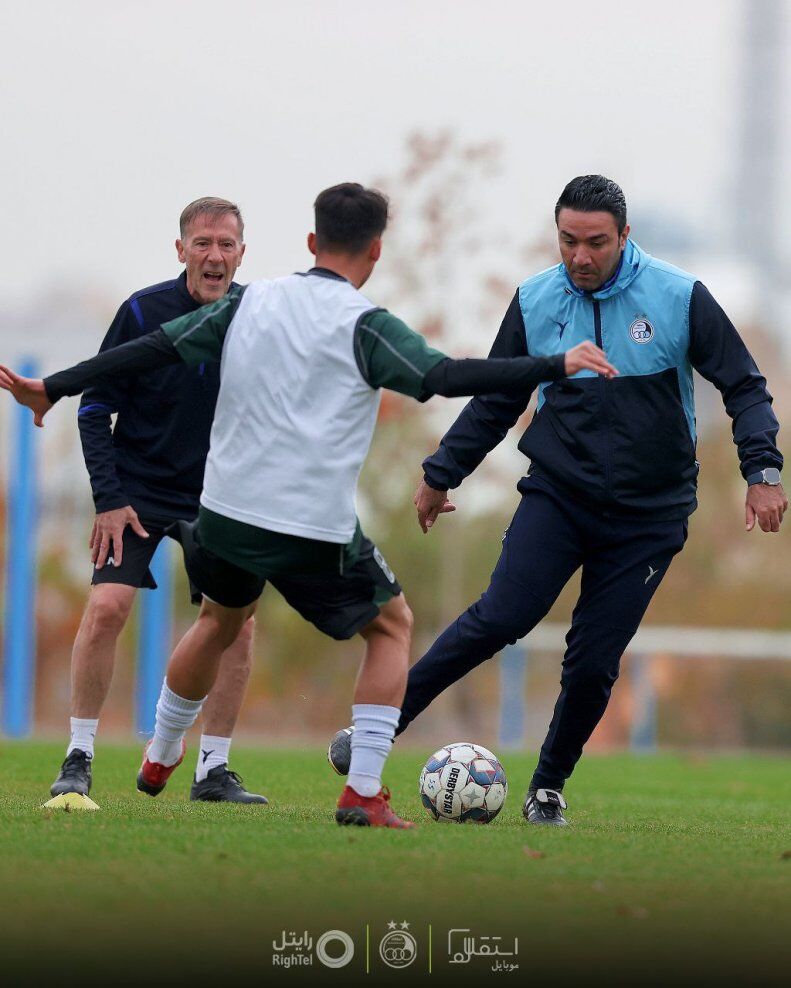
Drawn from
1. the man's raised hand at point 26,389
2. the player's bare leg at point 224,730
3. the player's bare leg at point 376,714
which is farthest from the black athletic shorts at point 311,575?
the player's bare leg at point 224,730

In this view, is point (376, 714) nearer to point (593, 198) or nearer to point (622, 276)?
point (622, 276)

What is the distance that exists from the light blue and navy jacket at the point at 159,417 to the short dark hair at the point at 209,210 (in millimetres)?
267

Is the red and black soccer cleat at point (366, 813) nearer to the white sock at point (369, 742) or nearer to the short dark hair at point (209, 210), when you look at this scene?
the white sock at point (369, 742)

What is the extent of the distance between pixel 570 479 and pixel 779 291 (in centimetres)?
6220

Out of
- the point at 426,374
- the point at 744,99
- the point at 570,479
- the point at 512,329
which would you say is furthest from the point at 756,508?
the point at 744,99

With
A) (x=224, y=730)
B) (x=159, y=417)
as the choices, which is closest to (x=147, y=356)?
(x=159, y=417)

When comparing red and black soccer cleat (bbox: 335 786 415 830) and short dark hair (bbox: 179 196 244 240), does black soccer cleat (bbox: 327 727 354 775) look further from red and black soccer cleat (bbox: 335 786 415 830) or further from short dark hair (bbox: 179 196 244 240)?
short dark hair (bbox: 179 196 244 240)

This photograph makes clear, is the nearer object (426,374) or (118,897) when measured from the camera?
(118,897)

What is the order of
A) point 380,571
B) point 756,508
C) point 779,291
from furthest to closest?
point 779,291
point 756,508
point 380,571

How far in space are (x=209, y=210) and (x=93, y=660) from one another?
1.89m

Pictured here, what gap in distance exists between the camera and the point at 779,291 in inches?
2591

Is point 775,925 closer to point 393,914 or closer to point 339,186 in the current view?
point 393,914

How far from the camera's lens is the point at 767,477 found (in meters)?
5.94

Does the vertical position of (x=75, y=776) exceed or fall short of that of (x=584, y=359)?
it falls short
